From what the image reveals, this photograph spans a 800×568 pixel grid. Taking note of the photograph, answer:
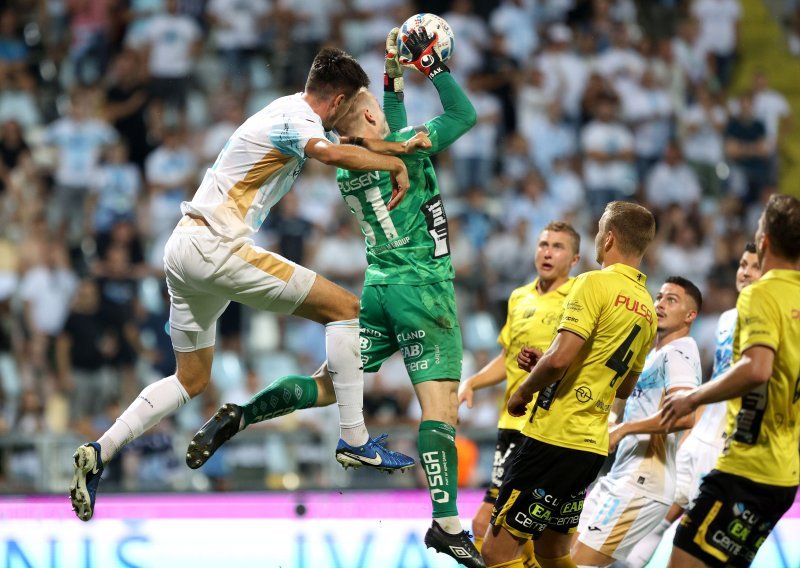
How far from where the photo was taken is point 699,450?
28.2 ft

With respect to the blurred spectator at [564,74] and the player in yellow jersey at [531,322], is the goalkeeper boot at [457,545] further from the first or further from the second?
the blurred spectator at [564,74]

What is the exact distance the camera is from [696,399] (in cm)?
586

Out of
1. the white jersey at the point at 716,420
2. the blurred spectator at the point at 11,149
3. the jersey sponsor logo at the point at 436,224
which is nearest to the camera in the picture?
the jersey sponsor logo at the point at 436,224

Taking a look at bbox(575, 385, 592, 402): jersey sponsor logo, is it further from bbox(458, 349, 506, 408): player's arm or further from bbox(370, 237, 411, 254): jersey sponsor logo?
bbox(458, 349, 506, 408): player's arm

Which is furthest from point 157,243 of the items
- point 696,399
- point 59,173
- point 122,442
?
point 696,399

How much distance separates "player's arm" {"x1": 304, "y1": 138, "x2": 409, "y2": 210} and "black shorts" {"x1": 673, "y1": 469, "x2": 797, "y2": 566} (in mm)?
2347

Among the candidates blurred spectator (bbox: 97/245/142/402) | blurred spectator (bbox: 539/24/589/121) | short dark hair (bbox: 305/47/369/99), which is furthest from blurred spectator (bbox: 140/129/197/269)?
short dark hair (bbox: 305/47/369/99)

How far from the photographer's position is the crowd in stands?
540 inches

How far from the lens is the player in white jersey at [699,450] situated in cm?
812

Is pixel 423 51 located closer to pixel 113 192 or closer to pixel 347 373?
pixel 347 373

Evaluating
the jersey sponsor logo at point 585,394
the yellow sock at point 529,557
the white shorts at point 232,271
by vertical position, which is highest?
the white shorts at point 232,271

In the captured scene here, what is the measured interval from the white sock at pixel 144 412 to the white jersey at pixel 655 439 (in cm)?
288

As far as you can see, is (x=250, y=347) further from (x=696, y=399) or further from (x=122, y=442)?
(x=696, y=399)

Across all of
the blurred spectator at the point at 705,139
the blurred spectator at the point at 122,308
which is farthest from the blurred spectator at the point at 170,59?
the blurred spectator at the point at 705,139
